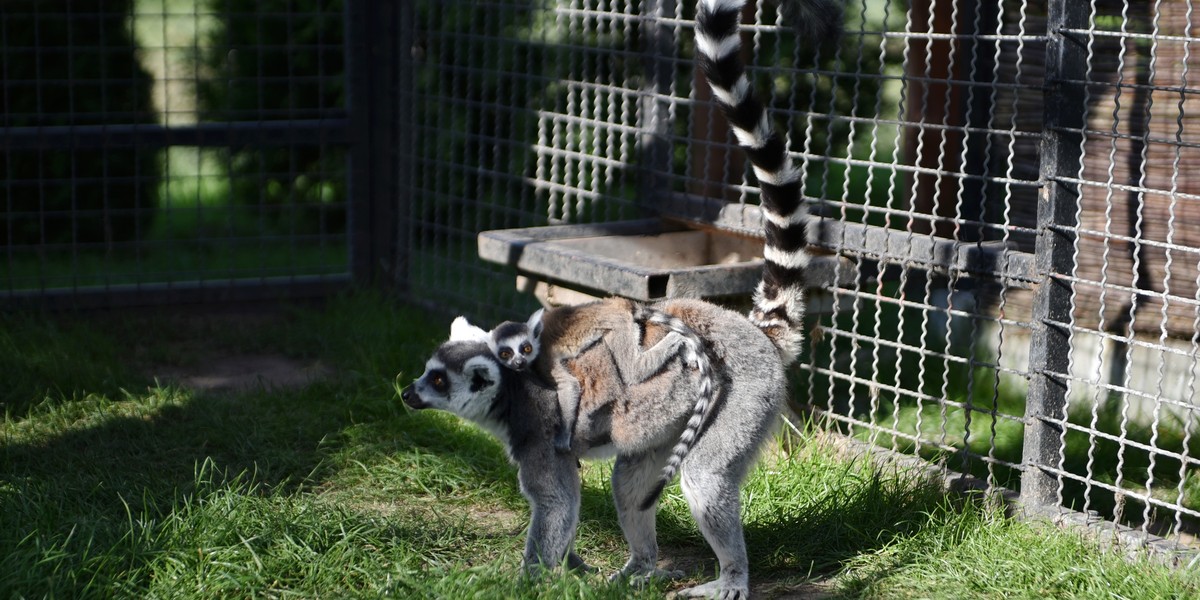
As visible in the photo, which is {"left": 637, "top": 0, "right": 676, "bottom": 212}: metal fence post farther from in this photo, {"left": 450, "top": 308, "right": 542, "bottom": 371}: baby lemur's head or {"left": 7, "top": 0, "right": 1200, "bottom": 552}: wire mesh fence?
{"left": 450, "top": 308, "right": 542, "bottom": 371}: baby lemur's head

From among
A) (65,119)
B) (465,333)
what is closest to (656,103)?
(465,333)

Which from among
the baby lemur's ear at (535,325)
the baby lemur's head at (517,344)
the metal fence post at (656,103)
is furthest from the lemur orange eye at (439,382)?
the metal fence post at (656,103)

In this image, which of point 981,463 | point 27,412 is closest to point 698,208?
point 981,463

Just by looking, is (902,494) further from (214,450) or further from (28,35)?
(28,35)

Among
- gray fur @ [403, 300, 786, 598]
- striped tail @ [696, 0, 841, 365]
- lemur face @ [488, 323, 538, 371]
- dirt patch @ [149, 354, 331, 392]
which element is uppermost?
striped tail @ [696, 0, 841, 365]

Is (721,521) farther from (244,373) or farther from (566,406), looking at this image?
(244,373)

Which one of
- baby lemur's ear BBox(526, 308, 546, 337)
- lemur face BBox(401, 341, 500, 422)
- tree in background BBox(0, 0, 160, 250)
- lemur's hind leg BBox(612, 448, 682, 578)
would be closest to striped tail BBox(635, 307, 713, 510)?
lemur's hind leg BBox(612, 448, 682, 578)

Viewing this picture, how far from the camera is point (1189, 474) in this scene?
459 cm

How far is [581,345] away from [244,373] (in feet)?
9.81

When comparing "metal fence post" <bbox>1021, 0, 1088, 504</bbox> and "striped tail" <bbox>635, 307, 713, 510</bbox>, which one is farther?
"metal fence post" <bbox>1021, 0, 1088, 504</bbox>

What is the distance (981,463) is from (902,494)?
34.0 inches

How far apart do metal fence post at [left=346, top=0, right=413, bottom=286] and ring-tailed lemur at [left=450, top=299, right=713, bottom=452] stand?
3.64 metres

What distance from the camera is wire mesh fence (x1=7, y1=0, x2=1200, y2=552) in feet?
13.4

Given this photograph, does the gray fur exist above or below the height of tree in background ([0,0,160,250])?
below
